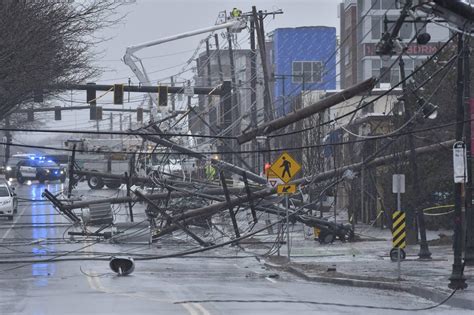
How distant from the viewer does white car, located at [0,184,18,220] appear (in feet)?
156

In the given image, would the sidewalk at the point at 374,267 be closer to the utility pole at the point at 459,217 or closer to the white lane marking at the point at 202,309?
the utility pole at the point at 459,217

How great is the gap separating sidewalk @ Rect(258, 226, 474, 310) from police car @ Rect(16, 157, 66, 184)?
5232cm

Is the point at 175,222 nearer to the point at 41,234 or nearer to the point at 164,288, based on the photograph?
the point at 41,234

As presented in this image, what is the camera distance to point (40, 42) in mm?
32125

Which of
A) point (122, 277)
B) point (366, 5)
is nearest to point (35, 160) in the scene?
point (366, 5)

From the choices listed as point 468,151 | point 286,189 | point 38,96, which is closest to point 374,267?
point 286,189

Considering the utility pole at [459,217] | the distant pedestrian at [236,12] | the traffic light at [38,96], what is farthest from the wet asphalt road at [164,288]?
the distant pedestrian at [236,12]

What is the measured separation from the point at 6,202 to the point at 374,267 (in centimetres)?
2456

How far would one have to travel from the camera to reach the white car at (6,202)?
4762 cm

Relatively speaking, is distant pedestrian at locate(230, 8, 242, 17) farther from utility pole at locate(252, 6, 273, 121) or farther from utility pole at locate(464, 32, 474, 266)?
utility pole at locate(464, 32, 474, 266)

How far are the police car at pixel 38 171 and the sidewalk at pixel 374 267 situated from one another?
2060 inches

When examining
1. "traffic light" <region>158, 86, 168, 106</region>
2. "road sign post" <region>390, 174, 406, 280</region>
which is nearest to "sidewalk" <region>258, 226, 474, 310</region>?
"road sign post" <region>390, 174, 406, 280</region>

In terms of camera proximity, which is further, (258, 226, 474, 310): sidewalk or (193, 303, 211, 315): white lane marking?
(258, 226, 474, 310): sidewalk

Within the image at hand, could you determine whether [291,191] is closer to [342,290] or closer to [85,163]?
[342,290]
